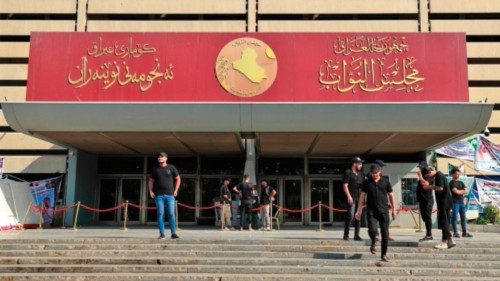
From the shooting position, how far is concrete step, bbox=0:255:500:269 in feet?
29.6

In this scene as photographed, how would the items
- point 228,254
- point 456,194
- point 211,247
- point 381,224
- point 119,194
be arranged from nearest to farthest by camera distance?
point 381,224 → point 228,254 → point 211,247 → point 456,194 → point 119,194

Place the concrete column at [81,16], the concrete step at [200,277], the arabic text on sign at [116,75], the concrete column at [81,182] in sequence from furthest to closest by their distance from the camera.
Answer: the concrete column at [81,16] → the concrete column at [81,182] → the arabic text on sign at [116,75] → the concrete step at [200,277]

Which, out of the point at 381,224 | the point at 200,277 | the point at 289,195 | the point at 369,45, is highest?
the point at 369,45

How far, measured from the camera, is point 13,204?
17.6 meters

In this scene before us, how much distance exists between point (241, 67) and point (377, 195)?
309 inches

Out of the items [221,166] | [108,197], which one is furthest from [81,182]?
[221,166]

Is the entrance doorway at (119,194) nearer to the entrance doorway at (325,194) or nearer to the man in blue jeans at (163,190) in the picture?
the entrance doorway at (325,194)

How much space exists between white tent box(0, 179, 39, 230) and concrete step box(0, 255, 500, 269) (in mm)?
8574

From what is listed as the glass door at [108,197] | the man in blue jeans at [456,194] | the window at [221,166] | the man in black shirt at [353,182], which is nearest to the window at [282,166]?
the window at [221,166]

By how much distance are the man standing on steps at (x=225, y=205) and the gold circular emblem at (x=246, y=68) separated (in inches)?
128

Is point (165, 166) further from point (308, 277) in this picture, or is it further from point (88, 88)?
point (88, 88)

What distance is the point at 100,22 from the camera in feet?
84.9

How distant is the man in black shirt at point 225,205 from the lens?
1630 centimetres

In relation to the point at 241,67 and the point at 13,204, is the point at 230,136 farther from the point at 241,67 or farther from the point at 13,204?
the point at 13,204
